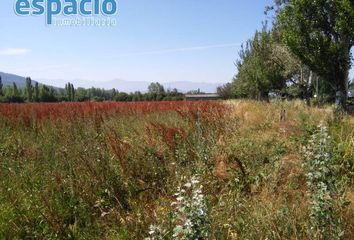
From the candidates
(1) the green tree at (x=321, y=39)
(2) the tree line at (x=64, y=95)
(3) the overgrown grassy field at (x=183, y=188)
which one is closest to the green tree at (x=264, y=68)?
(1) the green tree at (x=321, y=39)

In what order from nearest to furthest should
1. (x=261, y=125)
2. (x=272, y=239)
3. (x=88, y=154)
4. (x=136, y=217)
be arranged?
(x=272, y=239) < (x=136, y=217) < (x=88, y=154) < (x=261, y=125)

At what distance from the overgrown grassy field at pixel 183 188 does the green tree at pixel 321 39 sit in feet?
33.7

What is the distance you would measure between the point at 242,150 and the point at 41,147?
3111mm

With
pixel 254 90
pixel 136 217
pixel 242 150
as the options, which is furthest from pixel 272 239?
pixel 254 90

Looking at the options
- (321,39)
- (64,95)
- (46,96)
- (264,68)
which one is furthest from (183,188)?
(64,95)

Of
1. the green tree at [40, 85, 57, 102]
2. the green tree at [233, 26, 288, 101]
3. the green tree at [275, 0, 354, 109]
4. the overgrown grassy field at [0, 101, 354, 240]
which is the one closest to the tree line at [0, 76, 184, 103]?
the green tree at [40, 85, 57, 102]

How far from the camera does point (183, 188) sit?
4266 millimetres

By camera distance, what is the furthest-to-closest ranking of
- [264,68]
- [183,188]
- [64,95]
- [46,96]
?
[64,95] < [46,96] < [264,68] < [183,188]

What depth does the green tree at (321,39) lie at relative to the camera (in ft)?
49.0

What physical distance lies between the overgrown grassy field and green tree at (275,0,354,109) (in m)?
10.3

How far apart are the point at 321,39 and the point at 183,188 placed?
13.3m

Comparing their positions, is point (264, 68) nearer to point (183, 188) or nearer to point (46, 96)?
point (183, 188)

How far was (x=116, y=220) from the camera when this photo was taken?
376 cm

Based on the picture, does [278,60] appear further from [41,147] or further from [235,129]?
[41,147]
